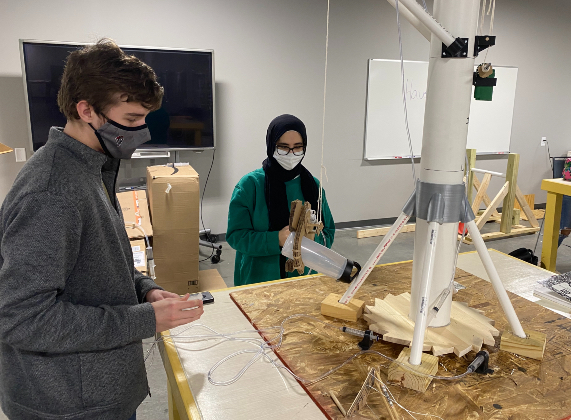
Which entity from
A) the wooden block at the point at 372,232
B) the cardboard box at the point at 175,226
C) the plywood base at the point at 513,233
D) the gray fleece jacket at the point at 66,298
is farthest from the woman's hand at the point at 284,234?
the plywood base at the point at 513,233

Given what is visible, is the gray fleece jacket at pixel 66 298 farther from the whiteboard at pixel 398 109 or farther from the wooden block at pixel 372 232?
the whiteboard at pixel 398 109

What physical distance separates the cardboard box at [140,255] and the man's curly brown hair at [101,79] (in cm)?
136

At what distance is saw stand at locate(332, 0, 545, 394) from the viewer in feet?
3.33

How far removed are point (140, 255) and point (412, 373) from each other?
170 centimetres

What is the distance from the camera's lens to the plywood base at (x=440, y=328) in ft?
3.64

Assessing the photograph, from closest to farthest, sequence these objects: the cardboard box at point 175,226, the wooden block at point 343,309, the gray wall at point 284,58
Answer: the wooden block at point 343,309 < the cardboard box at point 175,226 < the gray wall at point 284,58

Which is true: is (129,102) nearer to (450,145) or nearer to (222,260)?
(450,145)

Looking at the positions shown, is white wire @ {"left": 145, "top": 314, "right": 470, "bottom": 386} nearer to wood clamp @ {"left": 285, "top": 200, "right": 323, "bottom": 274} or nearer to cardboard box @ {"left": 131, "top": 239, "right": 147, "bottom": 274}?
wood clamp @ {"left": 285, "top": 200, "right": 323, "bottom": 274}

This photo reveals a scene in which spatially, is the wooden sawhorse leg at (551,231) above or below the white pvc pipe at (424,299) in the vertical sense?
below

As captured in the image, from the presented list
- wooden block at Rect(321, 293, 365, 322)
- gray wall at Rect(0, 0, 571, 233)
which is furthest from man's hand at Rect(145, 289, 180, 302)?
gray wall at Rect(0, 0, 571, 233)

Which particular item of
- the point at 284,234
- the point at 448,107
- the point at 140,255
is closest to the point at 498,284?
the point at 448,107

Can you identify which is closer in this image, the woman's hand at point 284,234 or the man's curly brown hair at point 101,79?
the man's curly brown hair at point 101,79

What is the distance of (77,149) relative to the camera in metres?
0.88

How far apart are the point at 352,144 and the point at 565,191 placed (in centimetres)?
222
